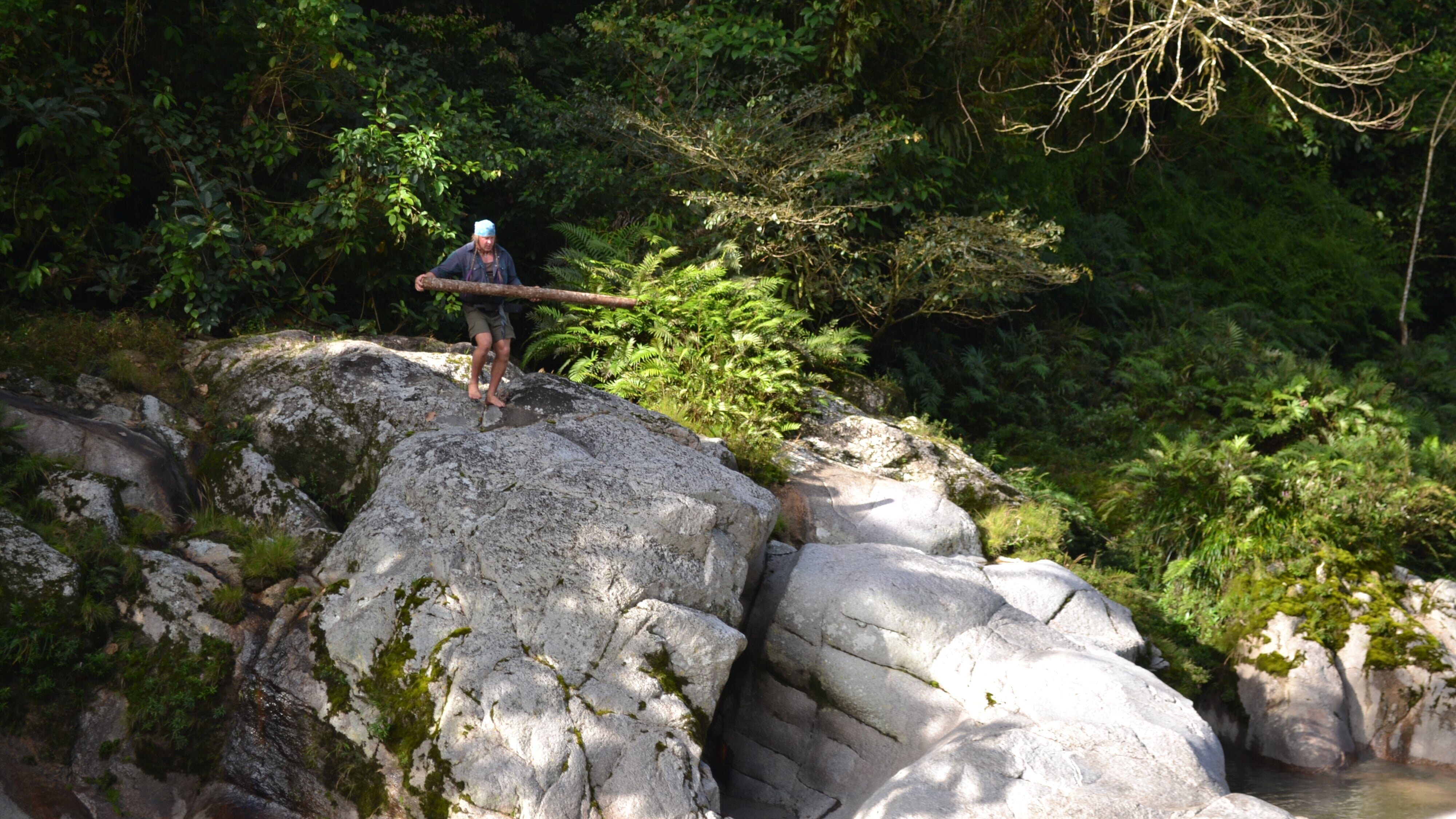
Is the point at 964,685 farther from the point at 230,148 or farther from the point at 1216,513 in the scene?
the point at 230,148

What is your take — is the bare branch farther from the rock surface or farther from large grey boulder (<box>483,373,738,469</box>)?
the rock surface

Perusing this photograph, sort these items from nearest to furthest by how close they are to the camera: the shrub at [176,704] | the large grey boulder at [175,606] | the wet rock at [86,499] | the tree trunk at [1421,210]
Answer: the shrub at [176,704] < the large grey boulder at [175,606] < the wet rock at [86,499] < the tree trunk at [1421,210]

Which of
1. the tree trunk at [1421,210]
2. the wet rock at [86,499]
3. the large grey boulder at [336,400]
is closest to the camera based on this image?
the wet rock at [86,499]

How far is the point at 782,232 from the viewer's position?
12648 millimetres

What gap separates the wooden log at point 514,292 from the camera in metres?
8.07

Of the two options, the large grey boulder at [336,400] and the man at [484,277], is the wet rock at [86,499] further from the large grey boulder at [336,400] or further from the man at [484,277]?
the man at [484,277]

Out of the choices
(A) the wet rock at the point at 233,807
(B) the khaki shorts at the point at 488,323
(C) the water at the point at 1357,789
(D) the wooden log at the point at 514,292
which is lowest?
(C) the water at the point at 1357,789

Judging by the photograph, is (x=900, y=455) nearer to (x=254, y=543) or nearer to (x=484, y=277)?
(x=484, y=277)

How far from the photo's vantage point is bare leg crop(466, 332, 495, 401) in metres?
8.48

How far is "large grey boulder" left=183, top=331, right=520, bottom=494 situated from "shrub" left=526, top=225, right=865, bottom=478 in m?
2.00

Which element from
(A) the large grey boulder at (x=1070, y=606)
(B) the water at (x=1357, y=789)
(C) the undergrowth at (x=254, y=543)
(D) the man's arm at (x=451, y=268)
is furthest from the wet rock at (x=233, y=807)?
(B) the water at (x=1357, y=789)

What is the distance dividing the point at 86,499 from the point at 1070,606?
288 inches

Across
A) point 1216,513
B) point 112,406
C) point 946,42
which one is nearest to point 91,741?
point 112,406

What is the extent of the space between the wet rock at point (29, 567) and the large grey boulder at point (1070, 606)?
6.48 metres
